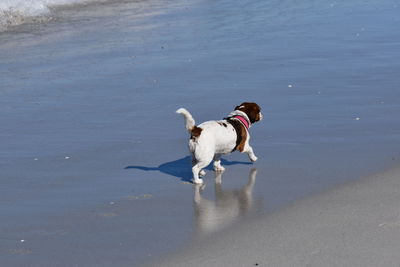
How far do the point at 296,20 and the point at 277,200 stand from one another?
29.3 ft

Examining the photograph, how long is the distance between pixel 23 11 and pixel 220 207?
38.3 ft

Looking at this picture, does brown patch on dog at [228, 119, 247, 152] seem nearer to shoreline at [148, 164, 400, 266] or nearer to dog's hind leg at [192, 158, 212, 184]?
dog's hind leg at [192, 158, 212, 184]

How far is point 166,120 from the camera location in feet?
28.5

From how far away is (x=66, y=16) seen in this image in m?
16.8

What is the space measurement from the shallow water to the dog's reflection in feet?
0.07

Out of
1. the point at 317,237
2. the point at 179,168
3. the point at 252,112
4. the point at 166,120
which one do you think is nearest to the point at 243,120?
the point at 252,112

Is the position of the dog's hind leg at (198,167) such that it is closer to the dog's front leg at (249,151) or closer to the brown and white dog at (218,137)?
the brown and white dog at (218,137)

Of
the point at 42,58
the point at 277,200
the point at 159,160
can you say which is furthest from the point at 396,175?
the point at 42,58

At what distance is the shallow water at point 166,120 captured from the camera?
598 cm

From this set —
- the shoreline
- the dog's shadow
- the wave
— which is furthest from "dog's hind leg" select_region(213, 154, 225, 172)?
the wave

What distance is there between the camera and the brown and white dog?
268 inches

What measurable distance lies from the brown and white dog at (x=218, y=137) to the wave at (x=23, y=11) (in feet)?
30.3

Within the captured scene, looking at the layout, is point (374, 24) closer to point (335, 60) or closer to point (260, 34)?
point (260, 34)

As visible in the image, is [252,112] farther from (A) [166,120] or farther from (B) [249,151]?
(A) [166,120]
